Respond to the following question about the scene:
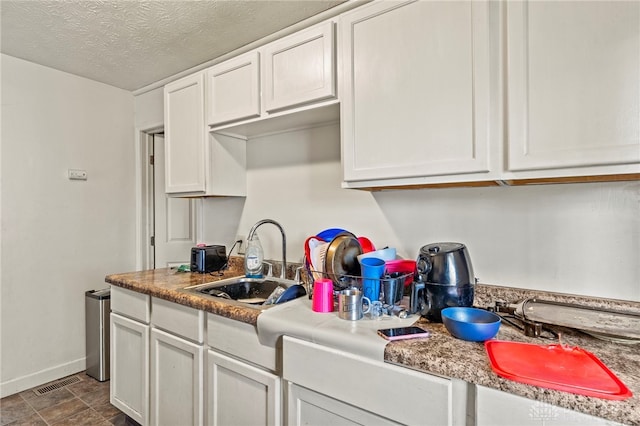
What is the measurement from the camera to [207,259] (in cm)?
209

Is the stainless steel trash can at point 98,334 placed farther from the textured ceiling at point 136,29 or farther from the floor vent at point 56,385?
the textured ceiling at point 136,29

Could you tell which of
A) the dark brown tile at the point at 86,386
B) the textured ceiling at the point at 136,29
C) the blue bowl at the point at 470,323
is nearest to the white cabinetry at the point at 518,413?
the blue bowl at the point at 470,323

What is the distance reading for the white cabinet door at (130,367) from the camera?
177 centimetres

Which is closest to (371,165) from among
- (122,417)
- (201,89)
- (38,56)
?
(201,89)

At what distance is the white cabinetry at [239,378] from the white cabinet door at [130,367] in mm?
536

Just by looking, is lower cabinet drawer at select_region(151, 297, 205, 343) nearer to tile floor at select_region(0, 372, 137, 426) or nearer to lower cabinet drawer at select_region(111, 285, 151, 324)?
lower cabinet drawer at select_region(111, 285, 151, 324)

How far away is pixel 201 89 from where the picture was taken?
1.98m

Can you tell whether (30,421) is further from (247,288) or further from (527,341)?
(527,341)

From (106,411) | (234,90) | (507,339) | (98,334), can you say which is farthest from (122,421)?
(507,339)

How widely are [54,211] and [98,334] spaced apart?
3.20 feet

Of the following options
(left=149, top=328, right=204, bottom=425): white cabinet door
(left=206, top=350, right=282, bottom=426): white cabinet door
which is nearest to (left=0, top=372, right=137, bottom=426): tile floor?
(left=149, top=328, right=204, bottom=425): white cabinet door

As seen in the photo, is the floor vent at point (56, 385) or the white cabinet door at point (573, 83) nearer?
the white cabinet door at point (573, 83)

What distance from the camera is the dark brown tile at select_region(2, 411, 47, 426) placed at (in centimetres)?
199

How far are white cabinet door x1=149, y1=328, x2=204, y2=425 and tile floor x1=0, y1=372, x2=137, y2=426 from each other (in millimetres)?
502
